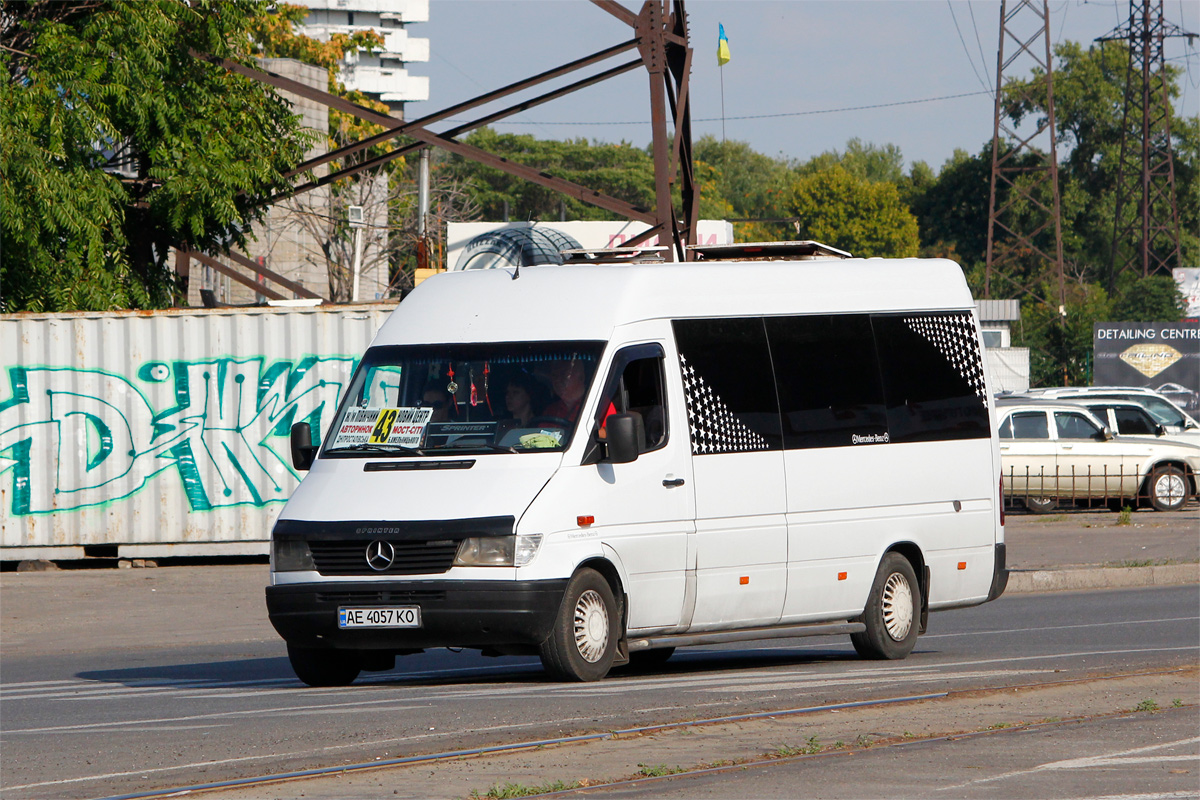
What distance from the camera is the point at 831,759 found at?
6.65 meters

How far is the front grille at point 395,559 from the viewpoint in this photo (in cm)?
864

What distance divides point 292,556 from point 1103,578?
11741mm

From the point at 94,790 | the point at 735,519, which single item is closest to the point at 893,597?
the point at 735,519

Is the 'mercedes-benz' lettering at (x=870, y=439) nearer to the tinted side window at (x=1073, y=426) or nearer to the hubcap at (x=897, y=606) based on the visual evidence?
the hubcap at (x=897, y=606)

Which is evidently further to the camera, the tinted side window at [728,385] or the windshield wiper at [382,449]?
the tinted side window at [728,385]

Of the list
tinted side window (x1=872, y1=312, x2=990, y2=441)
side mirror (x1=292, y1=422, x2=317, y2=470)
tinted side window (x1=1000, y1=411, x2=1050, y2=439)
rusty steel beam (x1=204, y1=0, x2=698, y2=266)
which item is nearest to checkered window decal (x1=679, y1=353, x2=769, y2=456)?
tinted side window (x1=872, y1=312, x2=990, y2=441)

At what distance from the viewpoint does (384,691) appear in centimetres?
919

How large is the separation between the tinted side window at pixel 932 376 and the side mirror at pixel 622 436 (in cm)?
247

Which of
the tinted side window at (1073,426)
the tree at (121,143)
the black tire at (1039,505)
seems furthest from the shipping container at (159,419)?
the tinted side window at (1073,426)

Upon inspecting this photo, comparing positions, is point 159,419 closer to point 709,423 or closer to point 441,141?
point 441,141

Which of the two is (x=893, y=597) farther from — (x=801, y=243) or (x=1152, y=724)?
(x=1152, y=724)

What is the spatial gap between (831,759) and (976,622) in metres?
8.10

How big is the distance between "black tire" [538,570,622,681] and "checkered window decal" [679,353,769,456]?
3.72 ft

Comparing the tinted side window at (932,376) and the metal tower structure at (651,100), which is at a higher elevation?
the metal tower structure at (651,100)
